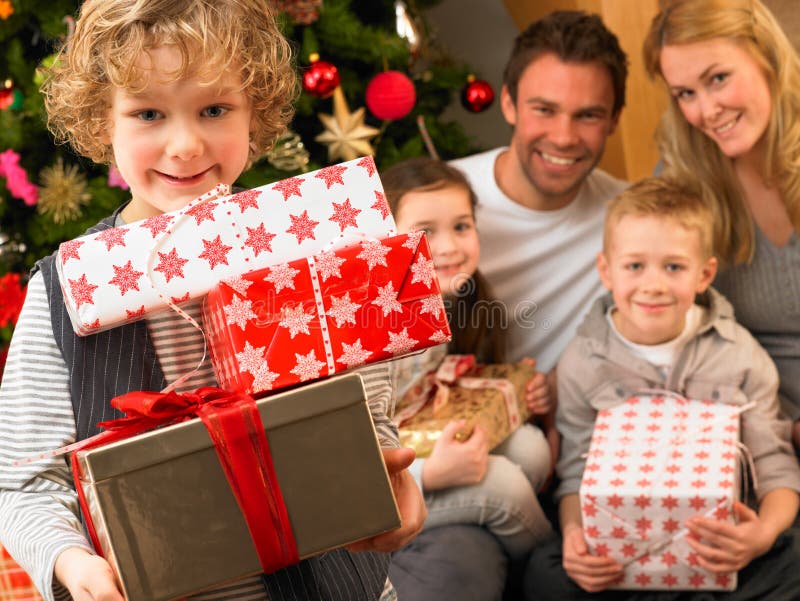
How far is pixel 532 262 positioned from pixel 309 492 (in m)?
1.43

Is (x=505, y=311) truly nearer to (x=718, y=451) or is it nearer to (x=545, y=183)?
(x=545, y=183)

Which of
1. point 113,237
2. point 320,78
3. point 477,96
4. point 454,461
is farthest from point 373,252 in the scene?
point 477,96

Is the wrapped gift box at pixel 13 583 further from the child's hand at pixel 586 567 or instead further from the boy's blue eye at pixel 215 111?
the boy's blue eye at pixel 215 111

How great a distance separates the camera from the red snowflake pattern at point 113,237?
0.91 meters

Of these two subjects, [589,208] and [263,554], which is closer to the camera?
[263,554]

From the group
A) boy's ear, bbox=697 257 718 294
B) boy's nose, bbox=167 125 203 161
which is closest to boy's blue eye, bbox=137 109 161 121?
boy's nose, bbox=167 125 203 161

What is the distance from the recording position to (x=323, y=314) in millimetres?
888

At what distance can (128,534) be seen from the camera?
79 centimetres

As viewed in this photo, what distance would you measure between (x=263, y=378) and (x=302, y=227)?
0.15 meters

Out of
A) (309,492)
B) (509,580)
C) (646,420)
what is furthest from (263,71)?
(509,580)

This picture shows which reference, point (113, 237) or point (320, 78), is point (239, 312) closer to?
point (113, 237)

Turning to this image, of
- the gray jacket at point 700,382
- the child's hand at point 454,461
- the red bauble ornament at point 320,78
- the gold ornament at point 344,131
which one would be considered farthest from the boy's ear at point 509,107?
the child's hand at point 454,461

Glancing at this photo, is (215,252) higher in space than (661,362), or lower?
higher

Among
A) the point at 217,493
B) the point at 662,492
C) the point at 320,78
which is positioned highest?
the point at 320,78
